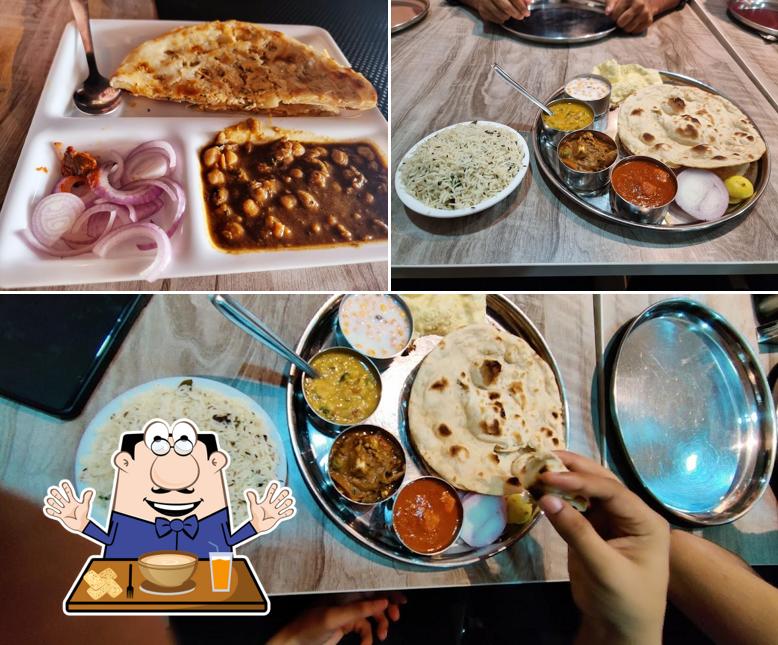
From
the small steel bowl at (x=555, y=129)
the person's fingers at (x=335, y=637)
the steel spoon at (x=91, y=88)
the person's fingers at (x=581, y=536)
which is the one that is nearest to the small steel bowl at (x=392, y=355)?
the person's fingers at (x=581, y=536)

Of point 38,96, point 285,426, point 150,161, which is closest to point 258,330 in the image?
point 285,426

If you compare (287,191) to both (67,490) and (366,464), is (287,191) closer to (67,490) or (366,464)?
(366,464)

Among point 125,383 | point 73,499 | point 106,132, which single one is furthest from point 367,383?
point 106,132

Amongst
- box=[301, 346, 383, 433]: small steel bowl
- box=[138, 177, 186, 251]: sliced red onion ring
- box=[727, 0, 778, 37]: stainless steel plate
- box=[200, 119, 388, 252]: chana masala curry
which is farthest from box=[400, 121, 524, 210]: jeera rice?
box=[727, 0, 778, 37]: stainless steel plate

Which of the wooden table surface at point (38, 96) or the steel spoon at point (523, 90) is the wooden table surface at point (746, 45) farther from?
the wooden table surface at point (38, 96)

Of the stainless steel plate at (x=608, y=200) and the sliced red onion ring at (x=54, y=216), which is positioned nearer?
the sliced red onion ring at (x=54, y=216)

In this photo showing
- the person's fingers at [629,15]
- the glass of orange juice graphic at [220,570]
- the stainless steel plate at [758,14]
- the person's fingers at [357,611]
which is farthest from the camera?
the stainless steel plate at [758,14]

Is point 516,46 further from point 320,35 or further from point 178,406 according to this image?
point 178,406

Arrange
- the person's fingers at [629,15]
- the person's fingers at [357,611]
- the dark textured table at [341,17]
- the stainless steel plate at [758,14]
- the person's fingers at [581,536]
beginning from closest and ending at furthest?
the person's fingers at [581,536]
the person's fingers at [357,611]
the dark textured table at [341,17]
the person's fingers at [629,15]
the stainless steel plate at [758,14]
